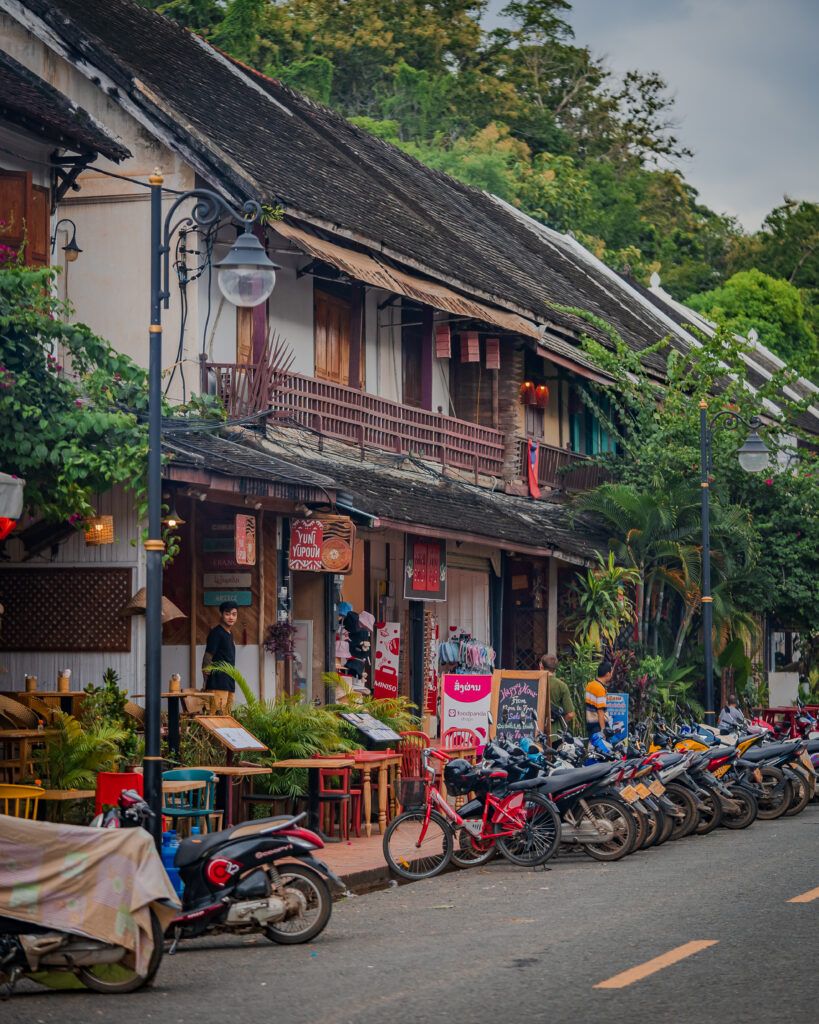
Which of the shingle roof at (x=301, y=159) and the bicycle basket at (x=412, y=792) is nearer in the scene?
the bicycle basket at (x=412, y=792)

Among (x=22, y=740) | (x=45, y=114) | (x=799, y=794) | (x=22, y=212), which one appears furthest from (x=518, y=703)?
(x=45, y=114)

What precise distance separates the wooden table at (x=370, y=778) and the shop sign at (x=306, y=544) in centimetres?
241

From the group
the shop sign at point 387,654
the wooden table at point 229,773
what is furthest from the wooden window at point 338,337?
the wooden table at point 229,773

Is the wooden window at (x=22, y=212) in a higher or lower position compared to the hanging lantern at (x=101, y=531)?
higher

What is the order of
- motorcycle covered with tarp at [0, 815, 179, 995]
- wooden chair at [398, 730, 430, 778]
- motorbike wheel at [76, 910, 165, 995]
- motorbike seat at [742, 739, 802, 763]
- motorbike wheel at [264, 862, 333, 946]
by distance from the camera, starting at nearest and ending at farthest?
motorcycle covered with tarp at [0, 815, 179, 995] < motorbike wheel at [76, 910, 165, 995] < motorbike wheel at [264, 862, 333, 946] < wooden chair at [398, 730, 430, 778] < motorbike seat at [742, 739, 802, 763]

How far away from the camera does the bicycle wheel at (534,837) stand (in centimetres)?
1389

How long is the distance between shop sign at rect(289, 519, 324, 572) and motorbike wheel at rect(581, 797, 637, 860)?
4.25 meters

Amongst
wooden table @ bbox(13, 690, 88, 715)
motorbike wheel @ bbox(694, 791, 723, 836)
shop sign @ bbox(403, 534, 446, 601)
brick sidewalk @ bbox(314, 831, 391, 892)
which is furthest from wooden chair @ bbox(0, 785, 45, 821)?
shop sign @ bbox(403, 534, 446, 601)

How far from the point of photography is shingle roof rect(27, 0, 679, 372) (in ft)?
61.7

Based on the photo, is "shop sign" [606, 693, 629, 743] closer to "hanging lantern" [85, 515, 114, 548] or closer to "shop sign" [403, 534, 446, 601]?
"shop sign" [403, 534, 446, 601]

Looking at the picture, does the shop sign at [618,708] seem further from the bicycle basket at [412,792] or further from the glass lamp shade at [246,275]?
the glass lamp shade at [246,275]

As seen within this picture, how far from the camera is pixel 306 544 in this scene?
1744 centimetres

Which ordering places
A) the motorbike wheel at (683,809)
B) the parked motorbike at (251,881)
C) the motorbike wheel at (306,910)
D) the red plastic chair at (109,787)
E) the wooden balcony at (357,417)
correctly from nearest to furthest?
the parked motorbike at (251,881) → the motorbike wheel at (306,910) → the red plastic chair at (109,787) → the motorbike wheel at (683,809) → the wooden balcony at (357,417)

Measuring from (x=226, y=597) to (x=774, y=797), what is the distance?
19.8 feet
